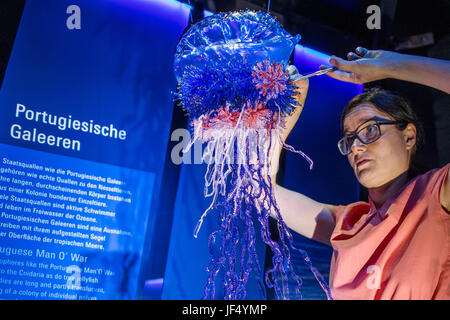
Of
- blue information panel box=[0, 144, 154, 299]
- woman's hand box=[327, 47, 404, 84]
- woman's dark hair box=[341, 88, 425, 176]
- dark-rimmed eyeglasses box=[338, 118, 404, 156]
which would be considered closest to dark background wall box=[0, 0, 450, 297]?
blue information panel box=[0, 144, 154, 299]

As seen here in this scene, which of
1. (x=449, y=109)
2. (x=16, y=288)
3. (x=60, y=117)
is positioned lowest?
(x=16, y=288)

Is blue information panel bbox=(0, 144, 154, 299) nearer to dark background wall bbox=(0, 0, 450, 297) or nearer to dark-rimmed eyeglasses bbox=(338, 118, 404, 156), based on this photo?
dark background wall bbox=(0, 0, 450, 297)

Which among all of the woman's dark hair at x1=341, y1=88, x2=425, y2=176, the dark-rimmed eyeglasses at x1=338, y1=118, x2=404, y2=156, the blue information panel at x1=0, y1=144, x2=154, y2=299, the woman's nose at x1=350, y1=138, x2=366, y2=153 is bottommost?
the blue information panel at x1=0, y1=144, x2=154, y2=299

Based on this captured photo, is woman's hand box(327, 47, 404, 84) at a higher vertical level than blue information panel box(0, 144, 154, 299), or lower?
higher

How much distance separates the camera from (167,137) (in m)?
2.23

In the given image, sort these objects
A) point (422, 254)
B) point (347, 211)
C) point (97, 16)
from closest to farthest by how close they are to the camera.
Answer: point (422, 254)
point (347, 211)
point (97, 16)

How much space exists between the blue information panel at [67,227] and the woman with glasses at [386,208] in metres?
0.79

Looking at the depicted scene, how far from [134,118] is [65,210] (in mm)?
589

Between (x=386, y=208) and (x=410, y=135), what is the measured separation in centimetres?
37

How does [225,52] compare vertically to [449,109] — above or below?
below

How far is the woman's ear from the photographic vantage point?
1662 millimetres

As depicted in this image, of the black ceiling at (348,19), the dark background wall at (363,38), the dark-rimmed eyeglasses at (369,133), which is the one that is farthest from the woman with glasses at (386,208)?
the black ceiling at (348,19)
